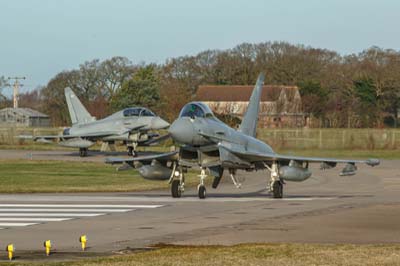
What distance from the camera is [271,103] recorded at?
276 ft

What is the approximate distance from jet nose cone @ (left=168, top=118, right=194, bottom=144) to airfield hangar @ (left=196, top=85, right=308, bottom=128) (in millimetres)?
45258

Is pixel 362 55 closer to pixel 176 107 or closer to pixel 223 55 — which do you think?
pixel 223 55

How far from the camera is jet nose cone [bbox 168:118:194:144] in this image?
23656 mm

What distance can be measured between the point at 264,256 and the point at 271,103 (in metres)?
A: 71.5

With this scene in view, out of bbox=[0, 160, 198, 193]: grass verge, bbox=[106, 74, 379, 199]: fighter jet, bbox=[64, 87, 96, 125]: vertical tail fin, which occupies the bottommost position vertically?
bbox=[0, 160, 198, 193]: grass verge

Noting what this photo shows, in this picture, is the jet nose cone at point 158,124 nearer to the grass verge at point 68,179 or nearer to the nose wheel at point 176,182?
the grass verge at point 68,179

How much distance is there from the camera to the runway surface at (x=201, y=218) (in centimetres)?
1564

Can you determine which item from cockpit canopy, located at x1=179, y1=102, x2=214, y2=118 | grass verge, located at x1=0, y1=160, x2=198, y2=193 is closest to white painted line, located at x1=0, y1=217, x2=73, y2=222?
cockpit canopy, located at x1=179, y1=102, x2=214, y2=118

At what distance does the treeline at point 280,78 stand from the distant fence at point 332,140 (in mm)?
21538

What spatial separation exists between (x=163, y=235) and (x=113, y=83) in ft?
326

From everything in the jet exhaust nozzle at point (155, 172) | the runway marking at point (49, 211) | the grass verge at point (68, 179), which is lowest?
the grass verge at point (68, 179)

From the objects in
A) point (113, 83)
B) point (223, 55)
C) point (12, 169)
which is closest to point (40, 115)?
point (113, 83)

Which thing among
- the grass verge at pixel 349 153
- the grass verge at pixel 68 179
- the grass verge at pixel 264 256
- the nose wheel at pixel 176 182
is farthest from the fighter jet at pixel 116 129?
the grass verge at pixel 264 256

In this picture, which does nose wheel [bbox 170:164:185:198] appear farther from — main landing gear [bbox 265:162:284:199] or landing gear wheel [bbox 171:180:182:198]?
main landing gear [bbox 265:162:284:199]
